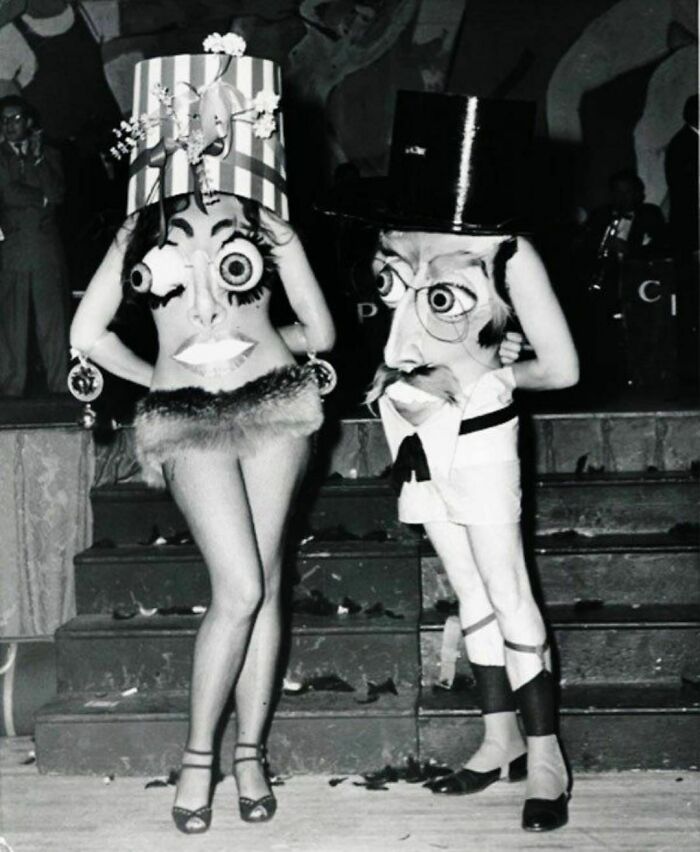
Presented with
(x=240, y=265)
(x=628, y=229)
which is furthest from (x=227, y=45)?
(x=628, y=229)

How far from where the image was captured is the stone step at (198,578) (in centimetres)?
438

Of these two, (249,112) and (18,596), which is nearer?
(249,112)

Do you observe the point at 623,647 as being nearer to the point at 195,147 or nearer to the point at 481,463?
the point at 481,463

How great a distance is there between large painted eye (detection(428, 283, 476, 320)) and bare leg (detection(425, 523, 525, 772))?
62 centimetres

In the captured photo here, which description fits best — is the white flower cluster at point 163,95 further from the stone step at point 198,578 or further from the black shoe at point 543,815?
the black shoe at point 543,815

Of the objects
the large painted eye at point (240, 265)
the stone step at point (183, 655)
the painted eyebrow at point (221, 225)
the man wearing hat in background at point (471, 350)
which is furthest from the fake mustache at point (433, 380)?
the stone step at point (183, 655)

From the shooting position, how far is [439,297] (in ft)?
10.8

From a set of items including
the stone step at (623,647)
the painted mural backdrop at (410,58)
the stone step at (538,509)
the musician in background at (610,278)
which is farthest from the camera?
the painted mural backdrop at (410,58)

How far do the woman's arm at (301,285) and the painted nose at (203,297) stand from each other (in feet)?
0.65

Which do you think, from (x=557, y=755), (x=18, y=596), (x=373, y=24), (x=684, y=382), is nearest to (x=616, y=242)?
(x=684, y=382)

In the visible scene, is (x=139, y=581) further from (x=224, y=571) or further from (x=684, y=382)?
(x=684, y=382)

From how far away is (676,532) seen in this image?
462 centimetres

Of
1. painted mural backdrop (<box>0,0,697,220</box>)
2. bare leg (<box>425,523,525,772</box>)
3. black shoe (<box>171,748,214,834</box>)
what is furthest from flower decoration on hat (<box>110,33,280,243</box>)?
painted mural backdrop (<box>0,0,697,220</box>)

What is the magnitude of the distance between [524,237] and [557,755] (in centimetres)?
144
